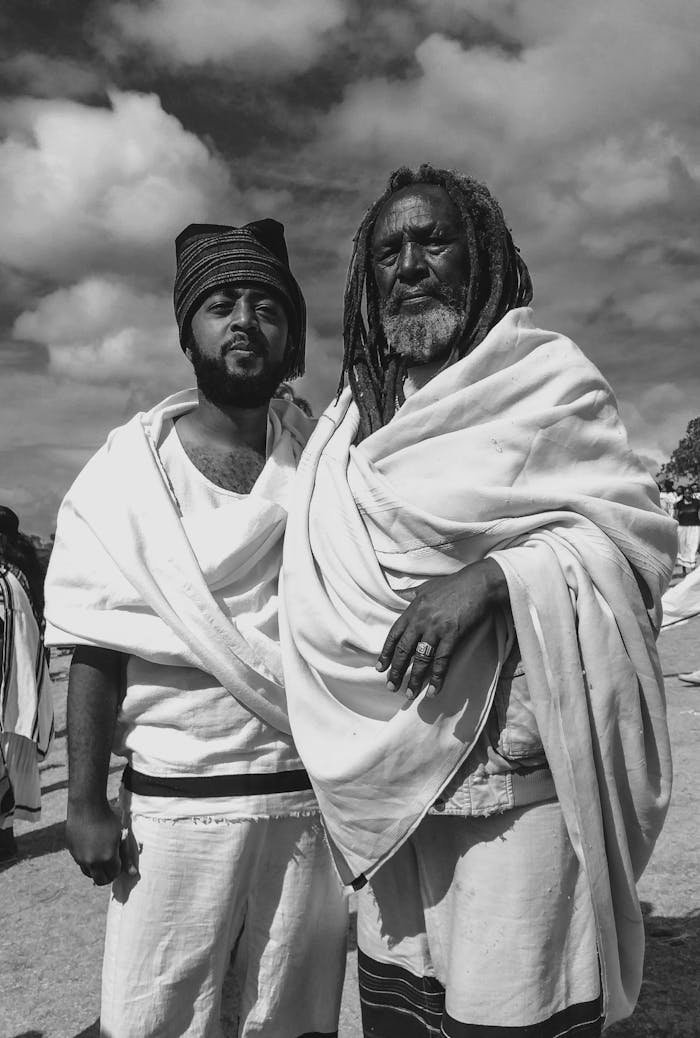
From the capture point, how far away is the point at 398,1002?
217 cm

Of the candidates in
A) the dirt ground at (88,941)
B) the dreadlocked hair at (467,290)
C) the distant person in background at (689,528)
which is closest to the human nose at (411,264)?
the dreadlocked hair at (467,290)

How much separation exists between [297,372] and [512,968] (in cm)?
191

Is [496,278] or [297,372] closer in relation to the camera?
[496,278]

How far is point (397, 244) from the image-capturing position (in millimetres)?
2232

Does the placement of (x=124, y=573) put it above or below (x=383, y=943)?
above

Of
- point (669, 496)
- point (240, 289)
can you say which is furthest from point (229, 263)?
point (669, 496)

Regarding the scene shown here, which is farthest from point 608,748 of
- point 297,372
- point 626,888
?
point 297,372

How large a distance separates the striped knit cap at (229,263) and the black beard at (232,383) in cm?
14

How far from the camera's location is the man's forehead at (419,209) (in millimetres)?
2205

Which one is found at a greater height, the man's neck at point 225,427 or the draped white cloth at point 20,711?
the man's neck at point 225,427

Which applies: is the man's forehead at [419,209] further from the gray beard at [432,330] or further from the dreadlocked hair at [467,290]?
the gray beard at [432,330]

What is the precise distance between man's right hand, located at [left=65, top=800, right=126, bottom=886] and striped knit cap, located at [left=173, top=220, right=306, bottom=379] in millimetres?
1358

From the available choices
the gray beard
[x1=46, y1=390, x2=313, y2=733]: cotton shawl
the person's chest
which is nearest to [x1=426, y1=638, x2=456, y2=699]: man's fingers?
[x1=46, y1=390, x2=313, y2=733]: cotton shawl

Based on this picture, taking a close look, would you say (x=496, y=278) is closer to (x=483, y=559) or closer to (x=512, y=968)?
(x=483, y=559)
